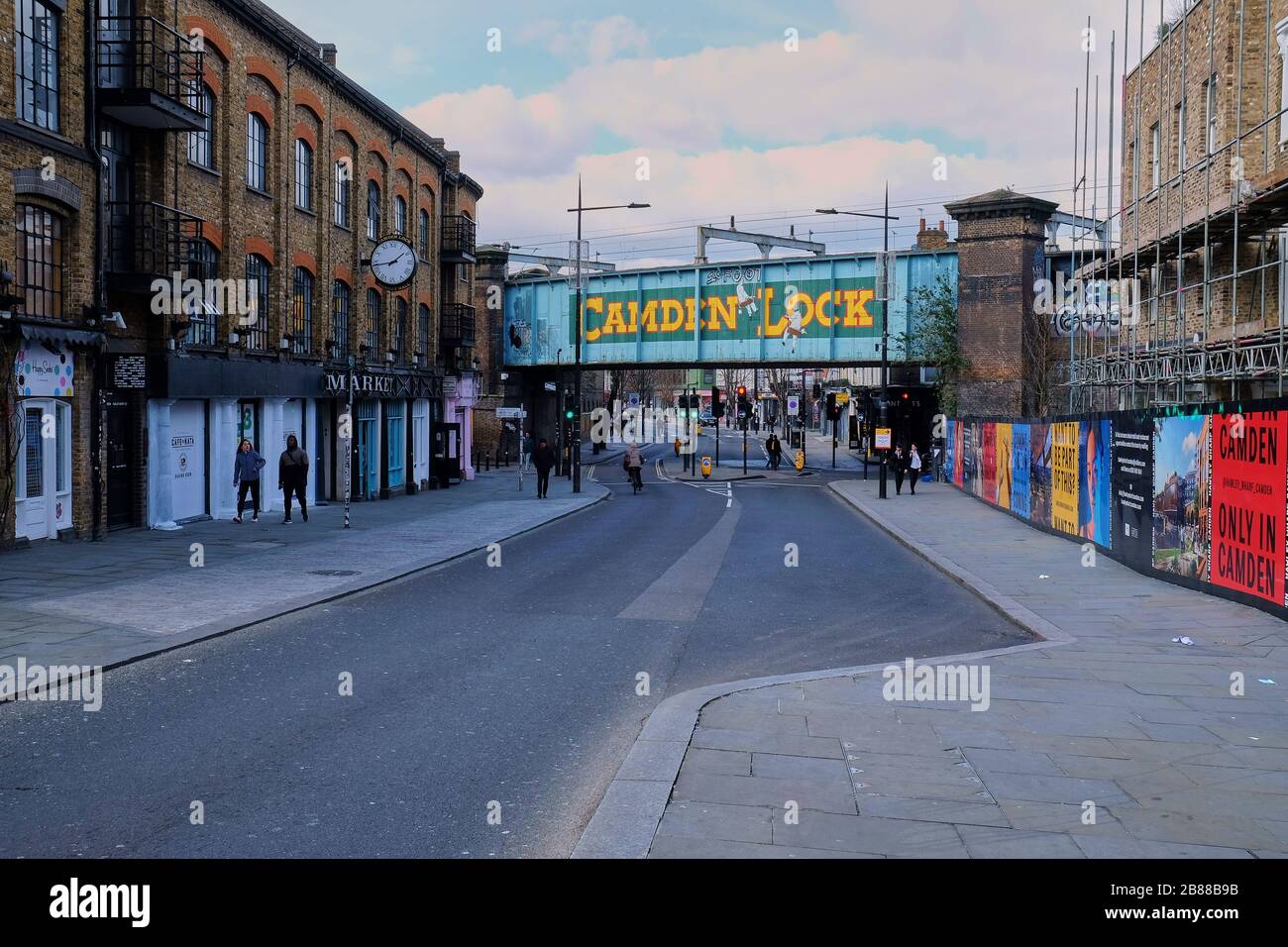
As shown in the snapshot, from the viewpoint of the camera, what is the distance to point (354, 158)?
105ft

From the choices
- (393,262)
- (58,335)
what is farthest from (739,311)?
(58,335)

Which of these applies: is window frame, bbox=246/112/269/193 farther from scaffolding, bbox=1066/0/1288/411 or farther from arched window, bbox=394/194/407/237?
scaffolding, bbox=1066/0/1288/411

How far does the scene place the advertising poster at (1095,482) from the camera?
18703 mm

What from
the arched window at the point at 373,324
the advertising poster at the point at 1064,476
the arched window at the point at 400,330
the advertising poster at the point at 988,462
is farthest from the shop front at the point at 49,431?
the advertising poster at the point at 988,462

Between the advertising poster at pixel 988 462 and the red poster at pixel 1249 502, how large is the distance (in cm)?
1608

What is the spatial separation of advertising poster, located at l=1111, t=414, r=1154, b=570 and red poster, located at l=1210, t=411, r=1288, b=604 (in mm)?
2426

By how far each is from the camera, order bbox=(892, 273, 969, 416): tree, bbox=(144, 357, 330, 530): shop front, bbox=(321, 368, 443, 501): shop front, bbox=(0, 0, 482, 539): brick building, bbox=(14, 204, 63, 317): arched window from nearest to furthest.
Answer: bbox=(14, 204, 63, 317): arched window
bbox=(0, 0, 482, 539): brick building
bbox=(144, 357, 330, 530): shop front
bbox=(321, 368, 443, 501): shop front
bbox=(892, 273, 969, 416): tree

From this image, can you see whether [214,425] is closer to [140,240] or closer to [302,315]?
[140,240]

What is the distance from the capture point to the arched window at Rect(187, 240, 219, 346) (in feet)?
73.6

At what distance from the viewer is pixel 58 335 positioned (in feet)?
59.1

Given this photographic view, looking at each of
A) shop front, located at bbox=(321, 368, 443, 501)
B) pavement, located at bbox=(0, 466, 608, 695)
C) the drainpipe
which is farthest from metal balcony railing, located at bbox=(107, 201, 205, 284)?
shop front, located at bbox=(321, 368, 443, 501)

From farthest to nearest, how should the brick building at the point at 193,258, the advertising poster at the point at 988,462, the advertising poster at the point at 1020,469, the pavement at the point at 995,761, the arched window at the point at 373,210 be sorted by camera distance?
the arched window at the point at 373,210, the advertising poster at the point at 988,462, the advertising poster at the point at 1020,469, the brick building at the point at 193,258, the pavement at the point at 995,761

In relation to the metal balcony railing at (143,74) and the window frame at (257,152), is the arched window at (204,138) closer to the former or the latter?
the metal balcony railing at (143,74)

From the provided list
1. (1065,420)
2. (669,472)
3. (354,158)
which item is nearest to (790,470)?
(669,472)
